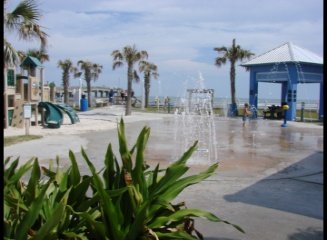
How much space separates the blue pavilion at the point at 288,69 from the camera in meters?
25.9

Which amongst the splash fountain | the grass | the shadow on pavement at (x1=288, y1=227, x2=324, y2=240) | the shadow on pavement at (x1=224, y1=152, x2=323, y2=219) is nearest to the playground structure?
the grass

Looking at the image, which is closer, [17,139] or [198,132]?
[17,139]

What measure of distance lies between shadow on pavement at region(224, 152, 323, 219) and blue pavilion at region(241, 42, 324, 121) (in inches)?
685

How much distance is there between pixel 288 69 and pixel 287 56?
106 centimetres

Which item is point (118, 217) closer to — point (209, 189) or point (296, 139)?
point (209, 189)

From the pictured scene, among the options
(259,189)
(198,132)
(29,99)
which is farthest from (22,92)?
(259,189)

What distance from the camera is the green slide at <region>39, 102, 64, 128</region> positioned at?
1805 cm

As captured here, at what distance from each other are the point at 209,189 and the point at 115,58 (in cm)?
2272

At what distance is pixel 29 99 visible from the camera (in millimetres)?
18094

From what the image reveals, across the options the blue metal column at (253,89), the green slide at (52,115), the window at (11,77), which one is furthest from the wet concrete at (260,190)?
the blue metal column at (253,89)

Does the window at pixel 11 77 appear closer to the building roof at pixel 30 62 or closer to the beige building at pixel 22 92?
the beige building at pixel 22 92

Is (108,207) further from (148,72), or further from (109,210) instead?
(148,72)

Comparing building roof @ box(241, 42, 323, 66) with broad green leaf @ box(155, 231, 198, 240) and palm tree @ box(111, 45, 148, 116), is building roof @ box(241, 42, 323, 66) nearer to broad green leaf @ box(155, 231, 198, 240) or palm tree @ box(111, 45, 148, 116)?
palm tree @ box(111, 45, 148, 116)

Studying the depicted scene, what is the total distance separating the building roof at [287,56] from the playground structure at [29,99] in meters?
13.0
